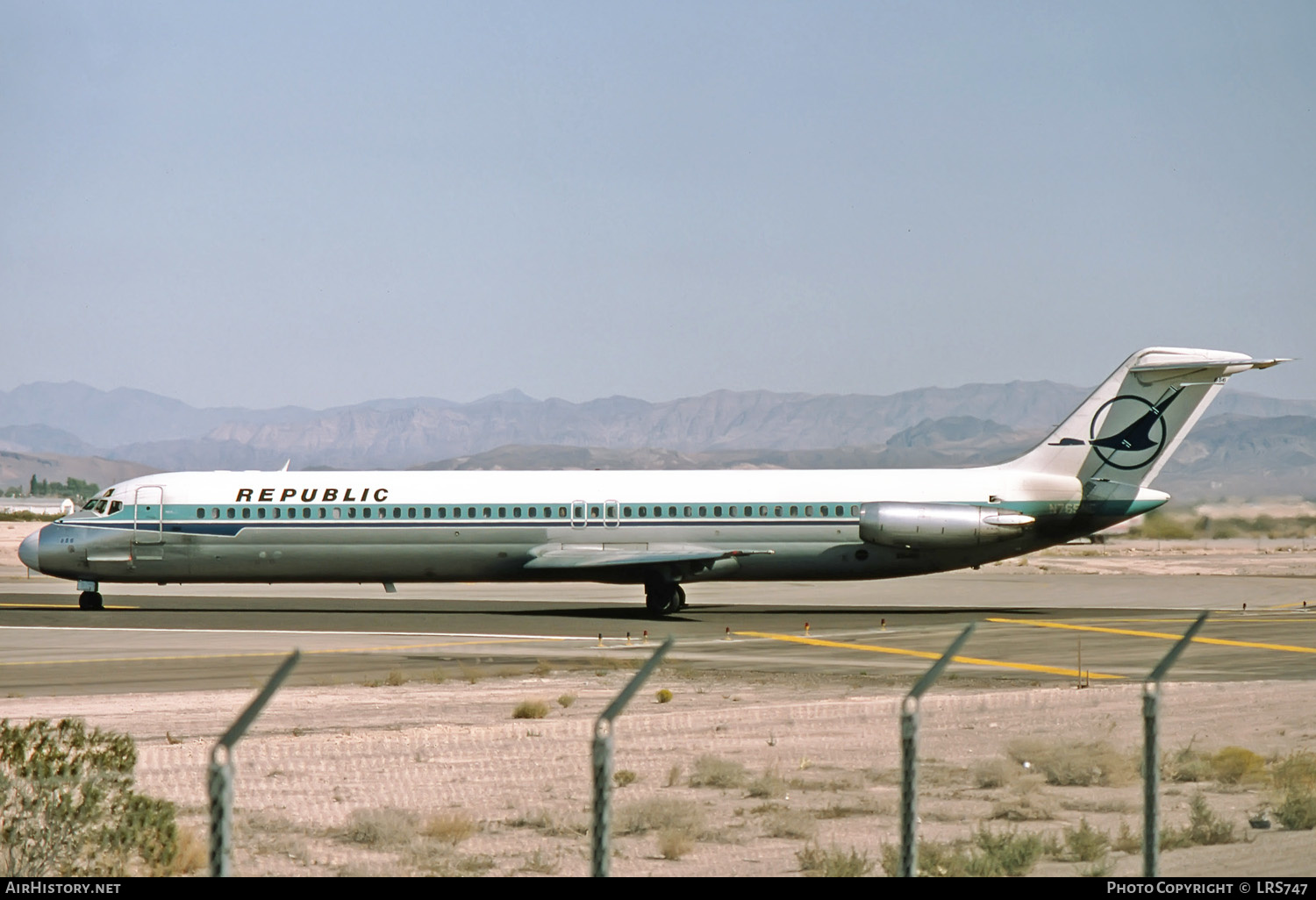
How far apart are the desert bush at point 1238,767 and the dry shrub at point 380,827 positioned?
7.21 metres

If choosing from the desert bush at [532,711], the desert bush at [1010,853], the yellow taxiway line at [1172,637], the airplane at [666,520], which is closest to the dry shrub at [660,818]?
the desert bush at [1010,853]

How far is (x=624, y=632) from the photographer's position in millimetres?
30969

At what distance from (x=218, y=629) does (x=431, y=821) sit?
2182 centimetres

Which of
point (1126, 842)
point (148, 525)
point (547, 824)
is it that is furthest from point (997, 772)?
point (148, 525)

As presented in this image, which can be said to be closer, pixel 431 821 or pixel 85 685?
pixel 431 821

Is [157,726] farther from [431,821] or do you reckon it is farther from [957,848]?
[957,848]

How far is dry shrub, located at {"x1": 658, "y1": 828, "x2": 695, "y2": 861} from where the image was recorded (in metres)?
10.5

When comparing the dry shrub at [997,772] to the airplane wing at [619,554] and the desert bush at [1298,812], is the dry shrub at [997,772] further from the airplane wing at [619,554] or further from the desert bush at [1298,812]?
the airplane wing at [619,554]

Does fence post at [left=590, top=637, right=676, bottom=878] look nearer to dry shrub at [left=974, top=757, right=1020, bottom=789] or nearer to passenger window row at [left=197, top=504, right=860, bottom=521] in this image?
dry shrub at [left=974, top=757, right=1020, bottom=789]

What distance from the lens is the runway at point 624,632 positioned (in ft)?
73.6

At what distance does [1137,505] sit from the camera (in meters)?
35.8

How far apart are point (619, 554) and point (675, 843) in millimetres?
25041

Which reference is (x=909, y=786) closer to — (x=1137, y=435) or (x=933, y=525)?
(x=933, y=525)
